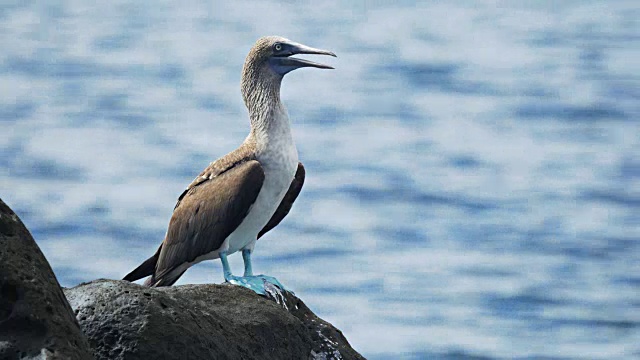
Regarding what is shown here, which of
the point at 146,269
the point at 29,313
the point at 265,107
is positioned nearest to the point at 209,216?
the point at 146,269

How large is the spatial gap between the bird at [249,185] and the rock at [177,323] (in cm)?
94

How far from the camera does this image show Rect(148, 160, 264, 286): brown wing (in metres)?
9.70

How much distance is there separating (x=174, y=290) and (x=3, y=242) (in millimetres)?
1989

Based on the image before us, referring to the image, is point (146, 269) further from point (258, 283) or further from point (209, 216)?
point (258, 283)

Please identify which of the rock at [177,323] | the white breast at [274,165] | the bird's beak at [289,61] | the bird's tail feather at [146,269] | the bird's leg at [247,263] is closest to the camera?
the rock at [177,323]

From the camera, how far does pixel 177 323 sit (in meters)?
7.52

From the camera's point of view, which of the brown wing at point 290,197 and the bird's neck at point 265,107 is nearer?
the bird's neck at point 265,107

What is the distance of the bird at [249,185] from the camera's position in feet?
31.8

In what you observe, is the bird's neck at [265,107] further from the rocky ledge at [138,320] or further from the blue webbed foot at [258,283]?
the rocky ledge at [138,320]

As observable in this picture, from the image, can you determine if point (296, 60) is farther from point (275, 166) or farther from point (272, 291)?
point (272, 291)

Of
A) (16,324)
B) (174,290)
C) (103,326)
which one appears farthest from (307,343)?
(16,324)

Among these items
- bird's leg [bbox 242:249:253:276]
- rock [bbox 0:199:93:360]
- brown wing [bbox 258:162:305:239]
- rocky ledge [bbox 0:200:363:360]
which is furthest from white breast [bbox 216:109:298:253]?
rock [bbox 0:199:93:360]

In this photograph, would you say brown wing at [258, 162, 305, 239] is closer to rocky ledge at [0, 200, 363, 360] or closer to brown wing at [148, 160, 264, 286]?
brown wing at [148, 160, 264, 286]

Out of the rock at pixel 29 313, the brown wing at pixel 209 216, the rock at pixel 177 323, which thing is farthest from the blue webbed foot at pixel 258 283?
the rock at pixel 29 313
